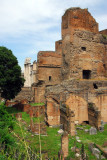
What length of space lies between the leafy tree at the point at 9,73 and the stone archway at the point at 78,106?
6.91 m

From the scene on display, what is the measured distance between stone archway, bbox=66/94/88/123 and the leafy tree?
22.7 feet

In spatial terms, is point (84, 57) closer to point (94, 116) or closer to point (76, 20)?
point (76, 20)

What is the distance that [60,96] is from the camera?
530 inches

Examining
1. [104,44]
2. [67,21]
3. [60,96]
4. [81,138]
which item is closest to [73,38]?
[67,21]

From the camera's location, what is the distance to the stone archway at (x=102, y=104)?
43.6 ft

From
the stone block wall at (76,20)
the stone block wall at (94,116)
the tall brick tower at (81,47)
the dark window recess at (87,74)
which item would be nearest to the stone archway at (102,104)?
the stone block wall at (94,116)

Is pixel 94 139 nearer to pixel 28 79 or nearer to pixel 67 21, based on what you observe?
pixel 67 21

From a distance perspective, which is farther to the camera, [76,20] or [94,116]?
[76,20]

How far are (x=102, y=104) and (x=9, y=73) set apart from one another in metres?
9.71

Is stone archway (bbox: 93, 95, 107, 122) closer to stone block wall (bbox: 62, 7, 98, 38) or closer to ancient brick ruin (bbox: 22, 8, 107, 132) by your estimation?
ancient brick ruin (bbox: 22, 8, 107, 132)

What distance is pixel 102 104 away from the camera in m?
13.4

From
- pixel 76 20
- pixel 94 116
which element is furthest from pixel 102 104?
pixel 76 20

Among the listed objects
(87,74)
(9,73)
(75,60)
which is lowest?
(9,73)

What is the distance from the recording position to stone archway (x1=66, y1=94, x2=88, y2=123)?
41.3ft
